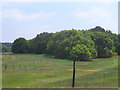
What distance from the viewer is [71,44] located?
11.2 meters

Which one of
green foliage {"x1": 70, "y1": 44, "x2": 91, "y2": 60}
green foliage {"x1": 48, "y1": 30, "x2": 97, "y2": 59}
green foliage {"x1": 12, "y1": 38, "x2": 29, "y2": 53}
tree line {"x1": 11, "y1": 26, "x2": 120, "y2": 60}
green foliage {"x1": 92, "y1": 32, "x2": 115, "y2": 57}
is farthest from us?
green foliage {"x1": 92, "y1": 32, "x2": 115, "y2": 57}

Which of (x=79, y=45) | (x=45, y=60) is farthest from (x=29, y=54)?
(x=79, y=45)

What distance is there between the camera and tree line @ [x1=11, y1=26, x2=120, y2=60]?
386 inches

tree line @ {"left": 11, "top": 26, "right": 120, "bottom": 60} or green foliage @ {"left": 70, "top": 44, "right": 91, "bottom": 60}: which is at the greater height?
tree line @ {"left": 11, "top": 26, "right": 120, "bottom": 60}

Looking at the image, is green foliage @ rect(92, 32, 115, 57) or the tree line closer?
the tree line

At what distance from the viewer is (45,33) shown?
11.4 meters

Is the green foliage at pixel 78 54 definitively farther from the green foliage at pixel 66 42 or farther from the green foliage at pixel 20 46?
the green foliage at pixel 20 46

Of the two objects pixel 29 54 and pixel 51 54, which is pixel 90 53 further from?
pixel 29 54

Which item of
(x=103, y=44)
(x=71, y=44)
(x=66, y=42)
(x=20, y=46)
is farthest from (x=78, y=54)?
(x=103, y=44)

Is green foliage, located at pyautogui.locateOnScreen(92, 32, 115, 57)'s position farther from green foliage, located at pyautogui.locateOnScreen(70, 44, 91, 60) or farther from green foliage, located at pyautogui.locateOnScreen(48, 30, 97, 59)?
green foliage, located at pyautogui.locateOnScreen(70, 44, 91, 60)

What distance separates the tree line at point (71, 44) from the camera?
9.80 meters

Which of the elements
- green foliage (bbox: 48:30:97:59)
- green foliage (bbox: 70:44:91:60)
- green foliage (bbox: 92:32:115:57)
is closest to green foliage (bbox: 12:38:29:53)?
green foliage (bbox: 48:30:97:59)

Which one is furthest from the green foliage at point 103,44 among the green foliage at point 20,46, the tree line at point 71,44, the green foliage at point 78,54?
the green foliage at point 20,46

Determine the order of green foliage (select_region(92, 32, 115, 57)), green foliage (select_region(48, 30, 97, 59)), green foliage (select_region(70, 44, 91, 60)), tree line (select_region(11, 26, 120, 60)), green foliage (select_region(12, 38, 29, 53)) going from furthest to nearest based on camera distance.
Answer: green foliage (select_region(92, 32, 115, 57)) < green foliage (select_region(48, 30, 97, 59)) < tree line (select_region(11, 26, 120, 60)) < green foliage (select_region(70, 44, 91, 60)) < green foliage (select_region(12, 38, 29, 53))
